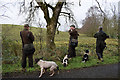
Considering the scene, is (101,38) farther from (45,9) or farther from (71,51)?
(45,9)

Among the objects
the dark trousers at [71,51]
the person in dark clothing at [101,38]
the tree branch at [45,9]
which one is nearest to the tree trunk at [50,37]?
the tree branch at [45,9]

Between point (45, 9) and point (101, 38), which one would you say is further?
point (45, 9)

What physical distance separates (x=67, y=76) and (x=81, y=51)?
453cm

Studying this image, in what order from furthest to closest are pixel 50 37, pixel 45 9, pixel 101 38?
pixel 45 9 → pixel 50 37 → pixel 101 38

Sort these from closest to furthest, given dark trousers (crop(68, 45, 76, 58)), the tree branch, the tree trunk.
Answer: the tree trunk, dark trousers (crop(68, 45, 76, 58)), the tree branch

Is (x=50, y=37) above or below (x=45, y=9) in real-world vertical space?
below

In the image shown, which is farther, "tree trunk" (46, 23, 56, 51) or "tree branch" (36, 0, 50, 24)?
"tree branch" (36, 0, 50, 24)

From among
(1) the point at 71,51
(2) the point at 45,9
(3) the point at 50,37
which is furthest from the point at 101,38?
(2) the point at 45,9

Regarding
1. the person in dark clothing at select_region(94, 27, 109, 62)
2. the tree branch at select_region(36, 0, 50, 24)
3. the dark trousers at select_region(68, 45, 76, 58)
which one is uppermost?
the tree branch at select_region(36, 0, 50, 24)

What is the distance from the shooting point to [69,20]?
10484 millimetres

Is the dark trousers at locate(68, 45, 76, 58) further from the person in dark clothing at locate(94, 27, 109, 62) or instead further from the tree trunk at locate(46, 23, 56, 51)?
the person in dark clothing at locate(94, 27, 109, 62)

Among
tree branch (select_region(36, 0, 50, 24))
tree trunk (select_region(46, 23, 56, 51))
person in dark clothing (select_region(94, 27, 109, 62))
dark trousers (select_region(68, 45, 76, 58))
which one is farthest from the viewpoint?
tree branch (select_region(36, 0, 50, 24))

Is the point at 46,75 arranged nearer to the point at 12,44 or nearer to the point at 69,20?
the point at 12,44

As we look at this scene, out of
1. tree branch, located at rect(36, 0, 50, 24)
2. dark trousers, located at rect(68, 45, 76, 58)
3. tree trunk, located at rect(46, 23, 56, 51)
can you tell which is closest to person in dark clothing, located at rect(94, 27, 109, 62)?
dark trousers, located at rect(68, 45, 76, 58)
